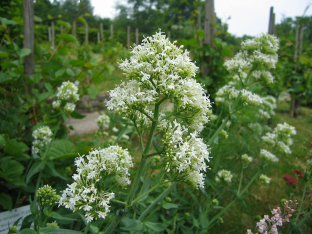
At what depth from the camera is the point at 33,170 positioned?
81.7 inches

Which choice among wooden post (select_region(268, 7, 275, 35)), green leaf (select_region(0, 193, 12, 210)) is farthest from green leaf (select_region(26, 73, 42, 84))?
wooden post (select_region(268, 7, 275, 35))

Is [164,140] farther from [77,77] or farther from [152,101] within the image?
[77,77]

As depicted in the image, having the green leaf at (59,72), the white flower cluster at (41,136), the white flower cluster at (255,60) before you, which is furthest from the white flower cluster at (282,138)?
the green leaf at (59,72)

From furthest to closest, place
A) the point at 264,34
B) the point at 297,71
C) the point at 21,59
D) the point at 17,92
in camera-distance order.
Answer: the point at 297,71 < the point at 17,92 < the point at 21,59 < the point at 264,34

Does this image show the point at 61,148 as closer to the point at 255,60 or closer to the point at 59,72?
the point at 59,72

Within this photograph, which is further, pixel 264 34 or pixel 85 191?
pixel 264 34

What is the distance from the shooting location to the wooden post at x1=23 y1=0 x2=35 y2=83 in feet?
9.47

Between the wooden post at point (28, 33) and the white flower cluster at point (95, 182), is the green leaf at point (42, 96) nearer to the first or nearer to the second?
the wooden post at point (28, 33)

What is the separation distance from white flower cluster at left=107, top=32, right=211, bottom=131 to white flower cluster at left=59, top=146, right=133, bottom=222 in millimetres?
267

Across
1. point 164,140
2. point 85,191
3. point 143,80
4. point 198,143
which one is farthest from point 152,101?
point 85,191

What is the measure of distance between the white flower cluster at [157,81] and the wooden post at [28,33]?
220 cm

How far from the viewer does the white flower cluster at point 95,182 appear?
4.02ft

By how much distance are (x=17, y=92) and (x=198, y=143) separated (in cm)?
266

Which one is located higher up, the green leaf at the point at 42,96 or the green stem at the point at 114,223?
the green leaf at the point at 42,96
